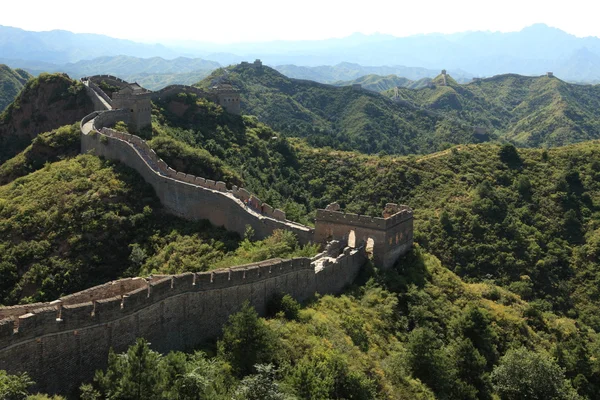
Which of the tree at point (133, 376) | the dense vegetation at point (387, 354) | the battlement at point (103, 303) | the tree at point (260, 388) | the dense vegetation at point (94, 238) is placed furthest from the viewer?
the dense vegetation at point (94, 238)

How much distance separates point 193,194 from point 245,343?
16002mm

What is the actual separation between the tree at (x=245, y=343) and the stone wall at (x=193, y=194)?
11.6 metres

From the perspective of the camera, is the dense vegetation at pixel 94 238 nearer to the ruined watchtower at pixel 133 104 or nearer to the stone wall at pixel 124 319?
the stone wall at pixel 124 319

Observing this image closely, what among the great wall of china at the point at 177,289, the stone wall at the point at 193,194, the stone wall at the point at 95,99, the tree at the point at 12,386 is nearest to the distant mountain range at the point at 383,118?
the stone wall at the point at 95,99

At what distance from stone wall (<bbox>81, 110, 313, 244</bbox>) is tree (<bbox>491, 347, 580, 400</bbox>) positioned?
1114 cm

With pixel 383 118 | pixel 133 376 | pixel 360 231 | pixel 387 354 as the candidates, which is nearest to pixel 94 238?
pixel 360 231

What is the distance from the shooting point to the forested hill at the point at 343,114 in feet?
→ 424

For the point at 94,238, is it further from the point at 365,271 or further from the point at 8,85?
the point at 8,85

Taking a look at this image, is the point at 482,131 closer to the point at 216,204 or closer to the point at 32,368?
the point at 216,204

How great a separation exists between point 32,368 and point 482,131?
5722 inches

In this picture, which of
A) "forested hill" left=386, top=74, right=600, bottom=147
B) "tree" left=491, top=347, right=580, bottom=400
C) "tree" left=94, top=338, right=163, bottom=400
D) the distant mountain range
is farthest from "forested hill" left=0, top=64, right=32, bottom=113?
"tree" left=94, top=338, right=163, bottom=400

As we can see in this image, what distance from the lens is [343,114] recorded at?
15262cm

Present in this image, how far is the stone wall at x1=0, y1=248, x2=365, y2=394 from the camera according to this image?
14281 mm

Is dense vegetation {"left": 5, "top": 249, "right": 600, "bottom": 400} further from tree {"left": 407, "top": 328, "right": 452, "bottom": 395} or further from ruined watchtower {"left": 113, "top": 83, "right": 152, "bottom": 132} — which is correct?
ruined watchtower {"left": 113, "top": 83, "right": 152, "bottom": 132}
